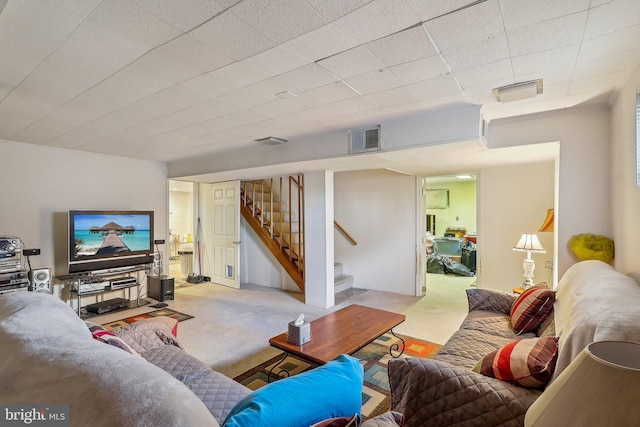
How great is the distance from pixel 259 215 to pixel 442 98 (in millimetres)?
4433

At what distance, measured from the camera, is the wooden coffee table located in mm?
2248

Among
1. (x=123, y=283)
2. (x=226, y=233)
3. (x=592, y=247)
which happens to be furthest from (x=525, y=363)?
(x=226, y=233)

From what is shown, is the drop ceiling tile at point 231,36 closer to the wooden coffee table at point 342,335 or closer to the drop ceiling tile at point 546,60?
the drop ceiling tile at point 546,60

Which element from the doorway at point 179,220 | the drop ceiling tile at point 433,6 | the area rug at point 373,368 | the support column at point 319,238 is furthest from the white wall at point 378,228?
the doorway at point 179,220

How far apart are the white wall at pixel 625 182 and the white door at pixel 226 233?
5.19 m

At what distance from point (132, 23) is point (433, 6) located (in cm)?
146

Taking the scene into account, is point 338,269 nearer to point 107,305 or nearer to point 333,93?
point 107,305

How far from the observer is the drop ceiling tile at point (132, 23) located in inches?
56.4

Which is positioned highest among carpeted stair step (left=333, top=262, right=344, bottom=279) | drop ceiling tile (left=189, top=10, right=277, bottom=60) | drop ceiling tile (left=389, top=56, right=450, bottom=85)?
drop ceiling tile (left=389, top=56, right=450, bottom=85)

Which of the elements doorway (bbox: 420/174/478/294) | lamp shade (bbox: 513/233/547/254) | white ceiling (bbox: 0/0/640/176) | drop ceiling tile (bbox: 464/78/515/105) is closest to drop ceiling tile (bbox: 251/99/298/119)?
white ceiling (bbox: 0/0/640/176)

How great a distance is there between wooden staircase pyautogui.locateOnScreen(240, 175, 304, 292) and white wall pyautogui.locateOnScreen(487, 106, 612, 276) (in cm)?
375

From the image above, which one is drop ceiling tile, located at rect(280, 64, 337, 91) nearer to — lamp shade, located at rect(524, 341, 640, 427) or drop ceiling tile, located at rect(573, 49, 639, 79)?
drop ceiling tile, located at rect(573, 49, 639, 79)

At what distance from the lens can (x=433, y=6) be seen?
142 cm

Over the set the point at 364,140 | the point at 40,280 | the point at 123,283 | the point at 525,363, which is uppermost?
the point at 364,140
